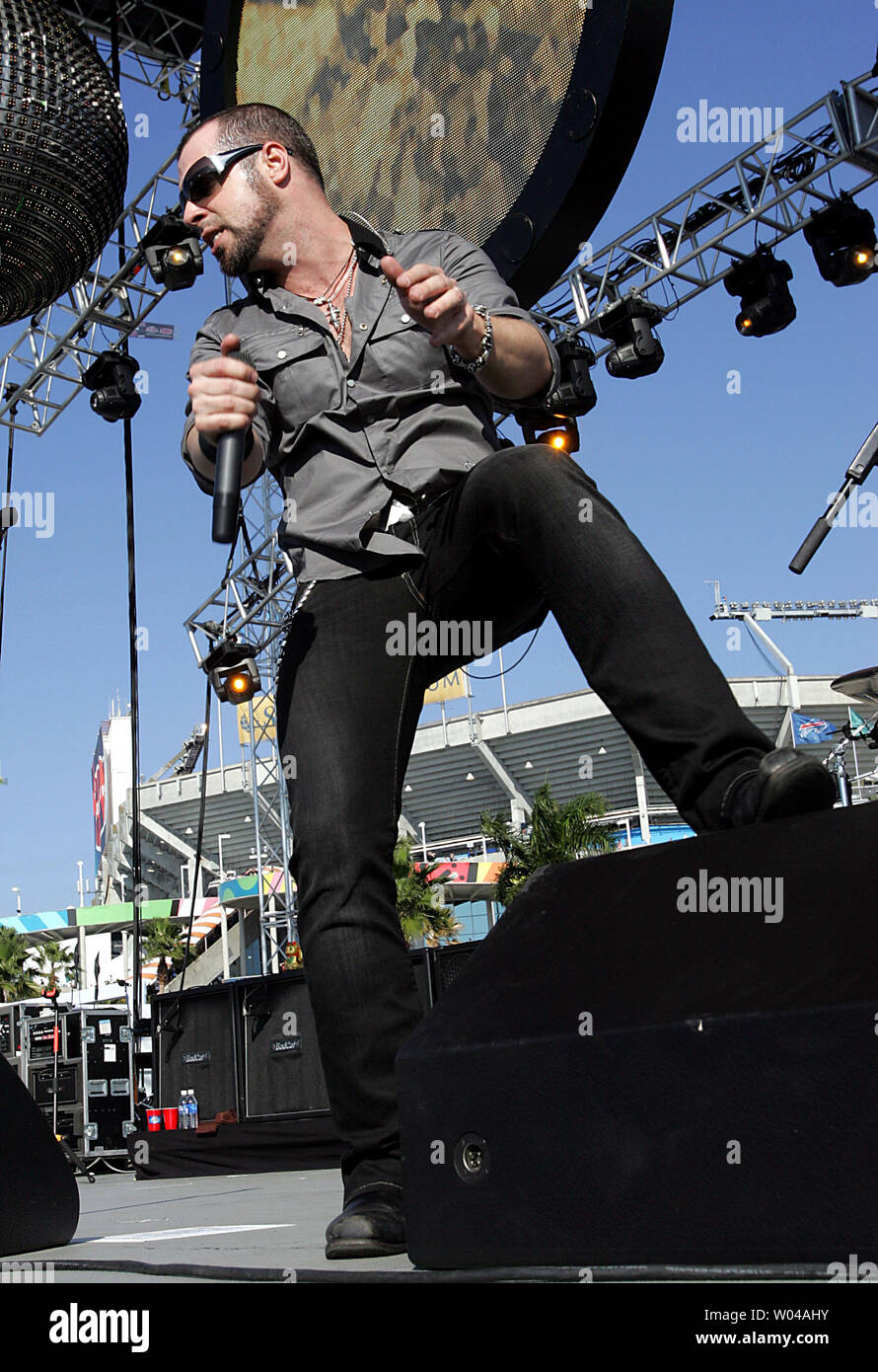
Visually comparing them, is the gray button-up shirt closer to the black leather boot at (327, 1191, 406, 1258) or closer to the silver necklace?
the silver necklace

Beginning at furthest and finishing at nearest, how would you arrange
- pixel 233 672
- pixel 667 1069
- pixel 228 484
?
pixel 233 672
pixel 228 484
pixel 667 1069

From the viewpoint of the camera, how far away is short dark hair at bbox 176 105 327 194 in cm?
191

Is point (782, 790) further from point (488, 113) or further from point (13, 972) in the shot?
point (13, 972)

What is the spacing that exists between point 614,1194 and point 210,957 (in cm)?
3629

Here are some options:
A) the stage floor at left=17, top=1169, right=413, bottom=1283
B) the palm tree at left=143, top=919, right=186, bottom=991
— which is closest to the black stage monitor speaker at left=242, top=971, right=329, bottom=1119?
the stage floor at left=17, top=1169, right=413, bottom=1283

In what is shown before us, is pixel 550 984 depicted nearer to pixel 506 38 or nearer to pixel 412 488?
pixel 412 488

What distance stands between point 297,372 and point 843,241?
823cm

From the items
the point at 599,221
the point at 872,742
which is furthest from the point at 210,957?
the point at 599,221

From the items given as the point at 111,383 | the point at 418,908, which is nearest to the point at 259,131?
the point at 111,383

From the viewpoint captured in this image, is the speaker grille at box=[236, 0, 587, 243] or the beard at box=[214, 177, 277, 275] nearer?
the beard at box=[214, 177, 277, 275]

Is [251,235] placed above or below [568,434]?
below

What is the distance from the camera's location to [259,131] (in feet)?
6.30

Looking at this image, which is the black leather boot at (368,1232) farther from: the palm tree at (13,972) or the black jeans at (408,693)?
the palm tree at (13,972)

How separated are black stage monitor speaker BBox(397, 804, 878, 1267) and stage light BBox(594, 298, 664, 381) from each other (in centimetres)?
881
